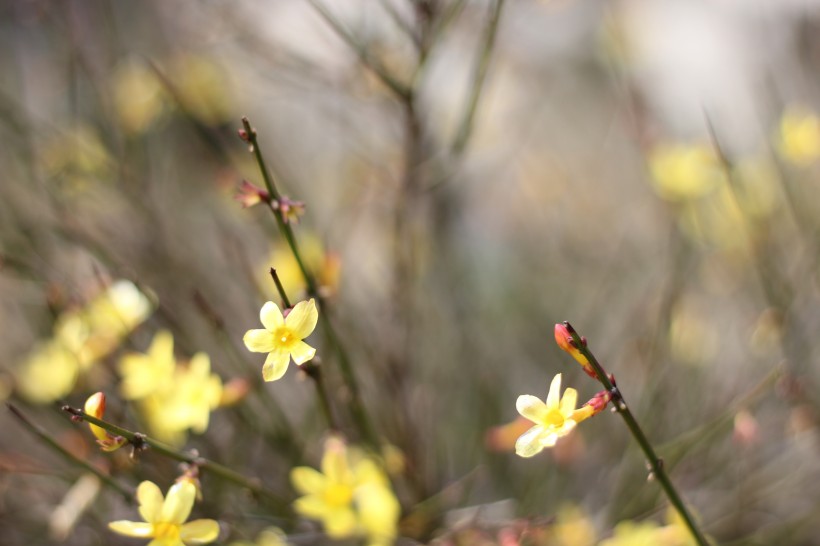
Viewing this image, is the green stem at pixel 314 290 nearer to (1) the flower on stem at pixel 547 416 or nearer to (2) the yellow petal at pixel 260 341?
(2) the yellow petal at pixel 260 341

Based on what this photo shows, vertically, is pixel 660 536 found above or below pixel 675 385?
below

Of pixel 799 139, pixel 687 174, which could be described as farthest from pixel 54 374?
pixel 799 139

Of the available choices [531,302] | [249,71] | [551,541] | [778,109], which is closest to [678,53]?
[531,302]

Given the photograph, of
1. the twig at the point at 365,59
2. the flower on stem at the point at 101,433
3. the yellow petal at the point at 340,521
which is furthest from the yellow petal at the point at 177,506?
the twig at the point at 365,59

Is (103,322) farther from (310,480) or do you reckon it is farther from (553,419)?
(553,419)

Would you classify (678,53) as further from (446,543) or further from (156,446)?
(156,446)
